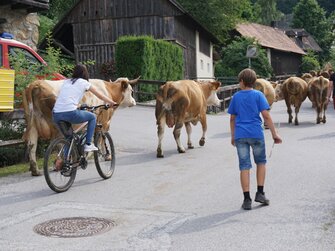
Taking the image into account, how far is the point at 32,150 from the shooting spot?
986cm

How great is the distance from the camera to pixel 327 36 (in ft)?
296

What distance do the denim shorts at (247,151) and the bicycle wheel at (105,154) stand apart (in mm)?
2802

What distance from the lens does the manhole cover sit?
625cm

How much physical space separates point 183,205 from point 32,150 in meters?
3.50

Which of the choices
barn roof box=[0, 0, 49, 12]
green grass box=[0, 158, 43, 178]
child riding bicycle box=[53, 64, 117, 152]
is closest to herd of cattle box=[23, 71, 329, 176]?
green grass box=[0, 158, 43, 178]

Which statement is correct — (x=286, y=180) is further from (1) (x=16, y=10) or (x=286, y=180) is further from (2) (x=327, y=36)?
(2) (x=327, y=36)

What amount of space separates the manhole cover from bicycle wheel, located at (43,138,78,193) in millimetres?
1603

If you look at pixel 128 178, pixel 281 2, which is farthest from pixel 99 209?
pixel 281 2

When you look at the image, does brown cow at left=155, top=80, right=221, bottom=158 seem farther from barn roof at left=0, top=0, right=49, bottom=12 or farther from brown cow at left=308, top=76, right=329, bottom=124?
brown cow at left=308, top=76, right=329, bottom=124

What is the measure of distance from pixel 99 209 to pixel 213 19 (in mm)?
42642

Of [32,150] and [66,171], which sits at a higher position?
[32,150]

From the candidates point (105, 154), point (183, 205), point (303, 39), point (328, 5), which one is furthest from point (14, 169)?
point (328, 5)

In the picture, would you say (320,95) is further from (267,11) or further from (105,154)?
(267,11)

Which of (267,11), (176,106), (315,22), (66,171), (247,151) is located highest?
(267,11)
